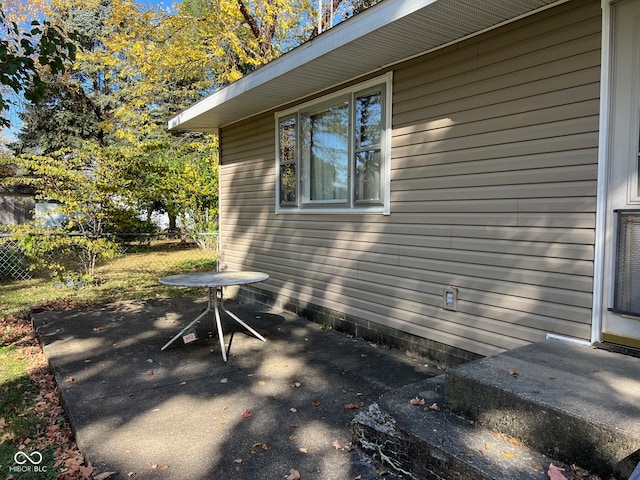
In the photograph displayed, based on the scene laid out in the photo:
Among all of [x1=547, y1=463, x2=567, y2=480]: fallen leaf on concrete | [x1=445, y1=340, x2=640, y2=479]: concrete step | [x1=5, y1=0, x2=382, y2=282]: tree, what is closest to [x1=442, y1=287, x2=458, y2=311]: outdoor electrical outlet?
[x1=445, y1=340, x2=640, y2=479]: concrete step

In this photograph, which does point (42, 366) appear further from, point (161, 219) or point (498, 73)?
point (161, 219)

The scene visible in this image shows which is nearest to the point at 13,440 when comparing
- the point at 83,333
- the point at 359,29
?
the point at 83,333

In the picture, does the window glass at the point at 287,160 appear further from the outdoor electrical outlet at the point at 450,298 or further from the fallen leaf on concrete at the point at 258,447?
the fallen leaf on concrete at the point at 258,447

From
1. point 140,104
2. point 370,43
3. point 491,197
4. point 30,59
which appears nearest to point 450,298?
point 491,197

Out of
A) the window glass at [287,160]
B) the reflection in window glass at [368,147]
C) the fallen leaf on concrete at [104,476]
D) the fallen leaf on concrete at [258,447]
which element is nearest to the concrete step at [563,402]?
the fallen leaf on concrete at [258,447]

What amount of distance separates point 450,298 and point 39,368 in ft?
12.0

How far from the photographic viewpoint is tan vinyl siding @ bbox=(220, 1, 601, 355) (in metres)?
2.67

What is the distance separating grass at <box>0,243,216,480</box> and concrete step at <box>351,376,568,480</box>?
57.4 inches

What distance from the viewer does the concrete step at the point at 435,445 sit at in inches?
67.5

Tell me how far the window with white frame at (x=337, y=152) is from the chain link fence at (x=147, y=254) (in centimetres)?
304

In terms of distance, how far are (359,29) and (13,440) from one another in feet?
11.9

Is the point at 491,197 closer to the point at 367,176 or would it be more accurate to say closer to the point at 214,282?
the point at 367,176

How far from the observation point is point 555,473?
1628 millimetres

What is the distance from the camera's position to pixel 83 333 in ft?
14.9
